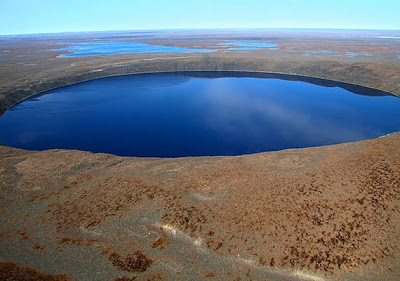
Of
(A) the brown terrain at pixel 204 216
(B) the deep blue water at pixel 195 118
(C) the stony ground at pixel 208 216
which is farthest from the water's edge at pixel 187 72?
(C) the stony ground at pixel 208 216

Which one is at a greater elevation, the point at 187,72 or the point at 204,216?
the point at 204,216

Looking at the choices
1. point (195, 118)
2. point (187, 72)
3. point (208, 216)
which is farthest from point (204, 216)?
point (187, 72)

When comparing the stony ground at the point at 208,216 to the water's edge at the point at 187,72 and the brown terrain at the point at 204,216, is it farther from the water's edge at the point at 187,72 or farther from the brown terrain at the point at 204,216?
the water's edge at the point at 187,72

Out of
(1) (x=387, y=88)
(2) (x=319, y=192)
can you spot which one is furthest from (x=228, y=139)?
(1) (x=387, y=88)

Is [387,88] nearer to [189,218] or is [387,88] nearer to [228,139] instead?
[228,139]

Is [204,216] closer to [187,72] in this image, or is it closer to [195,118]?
[195,118]

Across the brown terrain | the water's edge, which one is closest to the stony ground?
the brown terrain

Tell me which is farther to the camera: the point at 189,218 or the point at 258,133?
the point at 258,133
